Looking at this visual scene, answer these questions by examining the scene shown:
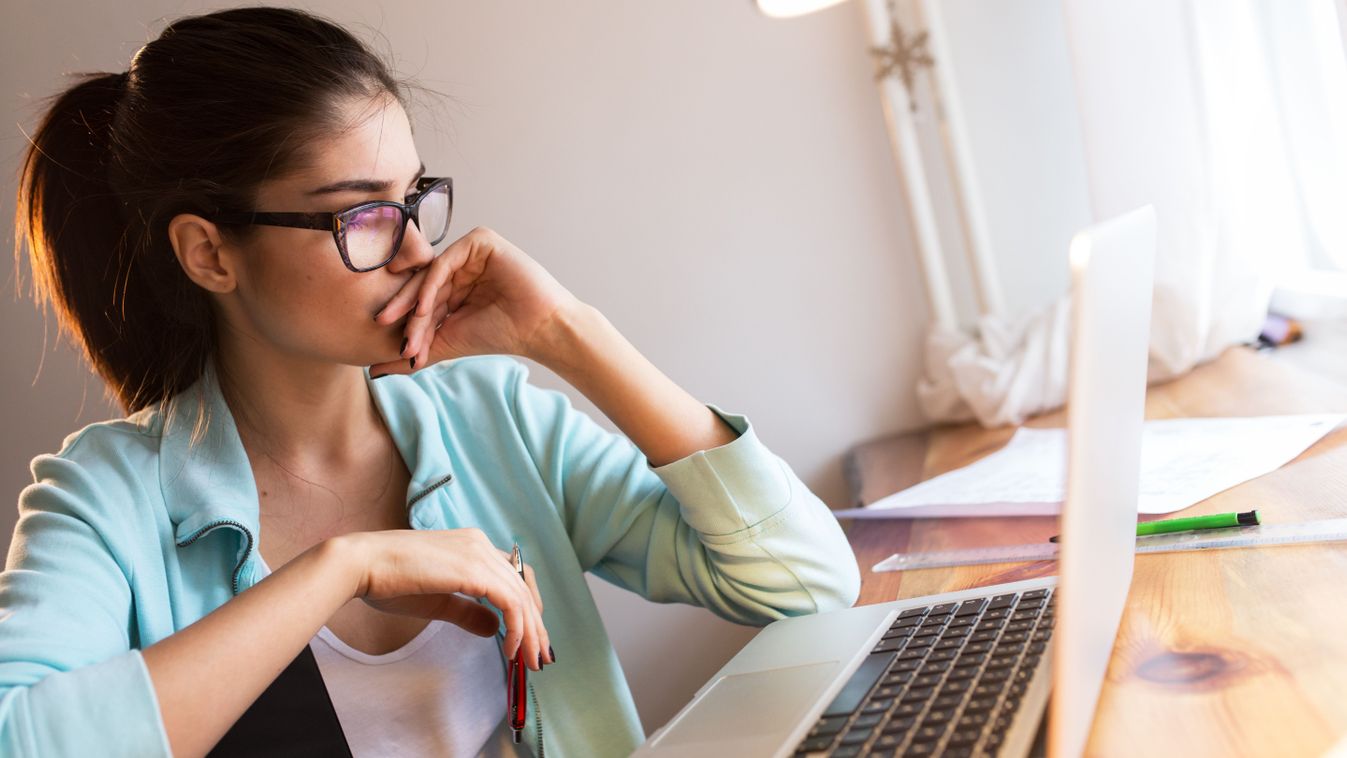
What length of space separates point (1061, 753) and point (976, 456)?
112 centimetres

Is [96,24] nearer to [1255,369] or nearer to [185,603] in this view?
[185,603]

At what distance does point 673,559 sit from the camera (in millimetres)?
1271

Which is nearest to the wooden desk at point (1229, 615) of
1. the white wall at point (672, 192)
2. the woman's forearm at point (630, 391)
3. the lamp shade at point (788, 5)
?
the woman's forearm at point (630, 391)

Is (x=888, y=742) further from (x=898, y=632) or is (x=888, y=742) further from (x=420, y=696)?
(x=420, y=696)

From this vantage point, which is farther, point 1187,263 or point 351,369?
point 1187,263

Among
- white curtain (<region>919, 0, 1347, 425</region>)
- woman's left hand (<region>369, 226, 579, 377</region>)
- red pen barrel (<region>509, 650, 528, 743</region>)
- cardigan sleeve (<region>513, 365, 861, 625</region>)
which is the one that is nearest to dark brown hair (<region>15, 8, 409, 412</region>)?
woman's left hand (<region>369, 226, 579, 377</region>)

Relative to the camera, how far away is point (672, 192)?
6.37 ft

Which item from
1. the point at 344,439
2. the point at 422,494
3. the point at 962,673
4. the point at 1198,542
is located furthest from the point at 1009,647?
the point at 344,439

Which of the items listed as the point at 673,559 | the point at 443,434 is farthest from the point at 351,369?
the point at 673,559

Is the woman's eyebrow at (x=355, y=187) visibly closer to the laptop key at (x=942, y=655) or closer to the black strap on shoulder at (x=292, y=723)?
the black strap on shoulder at (x=292, y=723)

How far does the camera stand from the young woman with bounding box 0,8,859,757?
1079 millimetres

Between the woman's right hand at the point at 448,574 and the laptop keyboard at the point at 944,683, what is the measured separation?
32 centimetres

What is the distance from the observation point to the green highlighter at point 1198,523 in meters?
1.04

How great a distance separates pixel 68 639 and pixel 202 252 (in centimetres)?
43
